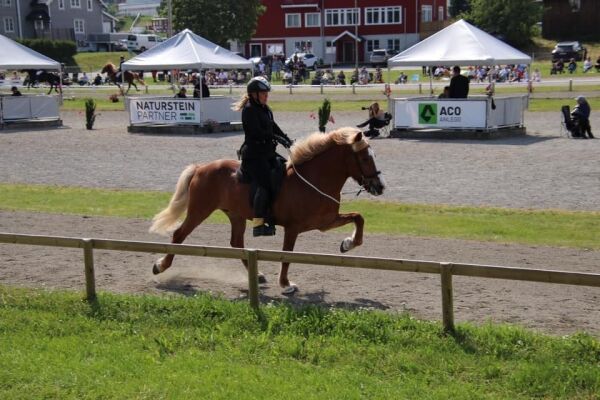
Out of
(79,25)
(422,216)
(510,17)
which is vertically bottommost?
(422,216)

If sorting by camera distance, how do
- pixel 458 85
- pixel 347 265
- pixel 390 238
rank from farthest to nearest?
1. pixel 458 85
2. pixel 390 238
3. pixel 347 265

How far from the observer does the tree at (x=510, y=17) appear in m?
76.6

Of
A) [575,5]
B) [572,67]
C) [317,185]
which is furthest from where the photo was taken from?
[575,5]

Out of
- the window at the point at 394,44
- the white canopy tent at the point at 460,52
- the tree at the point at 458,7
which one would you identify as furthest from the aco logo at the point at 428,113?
the tree at the point at 458,7

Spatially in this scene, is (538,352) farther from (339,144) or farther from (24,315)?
(24,315)

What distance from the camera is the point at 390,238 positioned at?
1317 cm

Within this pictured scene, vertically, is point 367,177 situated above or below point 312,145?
below

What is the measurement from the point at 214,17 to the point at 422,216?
65.1 m

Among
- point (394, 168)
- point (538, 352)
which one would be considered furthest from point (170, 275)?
point (394, 168)

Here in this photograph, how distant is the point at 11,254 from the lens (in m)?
12.3

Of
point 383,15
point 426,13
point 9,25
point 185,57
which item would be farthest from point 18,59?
point 426,13

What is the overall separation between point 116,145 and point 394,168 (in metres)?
11.5

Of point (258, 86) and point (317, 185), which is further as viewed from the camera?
point (317, 185)

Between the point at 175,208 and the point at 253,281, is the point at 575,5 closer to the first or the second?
the point at 175,208
